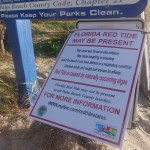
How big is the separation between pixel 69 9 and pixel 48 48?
7.45 ft

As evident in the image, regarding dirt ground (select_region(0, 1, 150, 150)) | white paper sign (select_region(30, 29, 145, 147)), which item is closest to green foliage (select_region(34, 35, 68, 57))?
dirt ground (select_region(0, 1, 150, 150))

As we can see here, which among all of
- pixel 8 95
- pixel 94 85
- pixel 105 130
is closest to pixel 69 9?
pixel 94 85

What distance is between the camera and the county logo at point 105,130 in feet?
6.27

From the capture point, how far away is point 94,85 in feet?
7.12

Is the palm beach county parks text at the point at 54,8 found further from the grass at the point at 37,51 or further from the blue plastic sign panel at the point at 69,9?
the grass at the point at 37,51

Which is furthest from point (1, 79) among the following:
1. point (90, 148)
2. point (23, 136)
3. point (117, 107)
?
point (117, 107)

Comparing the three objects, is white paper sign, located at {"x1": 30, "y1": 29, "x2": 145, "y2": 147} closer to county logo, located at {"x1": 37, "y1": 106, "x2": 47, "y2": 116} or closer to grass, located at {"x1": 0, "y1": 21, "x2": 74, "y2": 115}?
county logo, located at {"x1": 37, "y1": 106, "x2": 47, "y2": 116}

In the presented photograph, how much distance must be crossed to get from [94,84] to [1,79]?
5.87 ft

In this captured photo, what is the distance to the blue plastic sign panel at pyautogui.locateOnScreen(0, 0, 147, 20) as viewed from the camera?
7.31 ft

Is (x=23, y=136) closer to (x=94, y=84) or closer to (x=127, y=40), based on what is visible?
(x=94, y=84)

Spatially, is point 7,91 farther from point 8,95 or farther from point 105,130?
point 105,130

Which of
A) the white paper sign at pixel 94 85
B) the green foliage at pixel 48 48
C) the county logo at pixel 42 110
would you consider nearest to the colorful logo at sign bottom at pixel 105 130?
the white paper sign at pixel 94 85

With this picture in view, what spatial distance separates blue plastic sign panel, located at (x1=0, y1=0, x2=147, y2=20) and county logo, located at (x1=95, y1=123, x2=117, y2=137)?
772mm

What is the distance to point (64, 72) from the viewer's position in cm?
238
